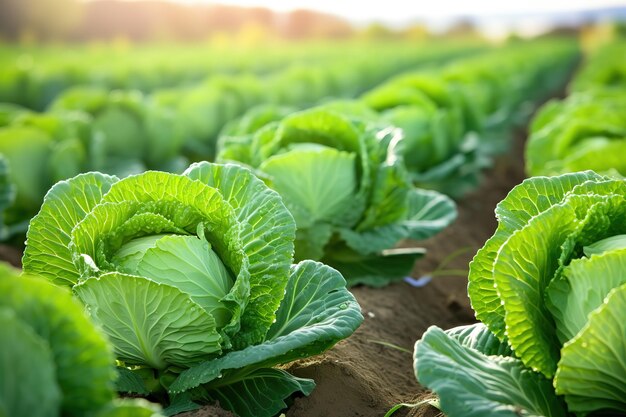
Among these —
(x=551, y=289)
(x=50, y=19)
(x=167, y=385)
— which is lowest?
(x=50, y=19)

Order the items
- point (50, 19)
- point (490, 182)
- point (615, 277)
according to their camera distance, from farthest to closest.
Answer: point (50, 19)
point (490, 182)
point (615, 277)

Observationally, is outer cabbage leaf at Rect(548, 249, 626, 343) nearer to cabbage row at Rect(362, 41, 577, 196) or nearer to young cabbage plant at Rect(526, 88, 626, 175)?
young cabbage plant at Rect(526, 88, 626, 175)

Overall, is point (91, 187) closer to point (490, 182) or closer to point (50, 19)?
point (490, 182)

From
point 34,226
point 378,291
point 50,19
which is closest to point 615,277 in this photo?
point 34,226

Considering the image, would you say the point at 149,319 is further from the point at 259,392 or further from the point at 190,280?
the point at 259,392

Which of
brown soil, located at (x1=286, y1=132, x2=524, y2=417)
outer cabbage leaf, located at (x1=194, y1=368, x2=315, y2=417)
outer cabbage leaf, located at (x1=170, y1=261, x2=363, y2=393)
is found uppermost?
outer cabbage leaf, located at (x1=170, y1=261, x2=363, y2=393)

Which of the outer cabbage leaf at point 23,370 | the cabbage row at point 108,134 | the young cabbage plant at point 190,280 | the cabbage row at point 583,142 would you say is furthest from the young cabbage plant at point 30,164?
the outer cabbage leaf at point 23,370

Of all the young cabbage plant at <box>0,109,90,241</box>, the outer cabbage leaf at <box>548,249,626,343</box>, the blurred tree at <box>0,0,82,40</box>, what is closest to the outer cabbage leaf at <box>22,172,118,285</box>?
the outer cabbage leaf at <box>548,249,626,343</box>
